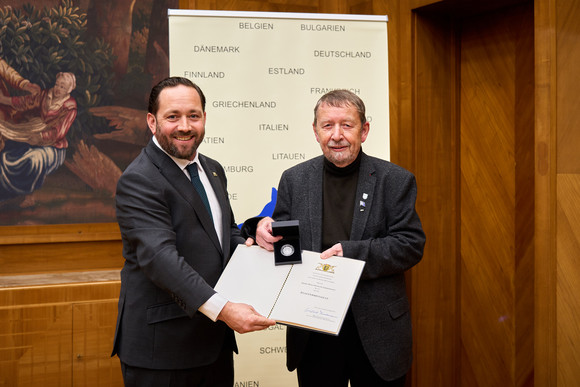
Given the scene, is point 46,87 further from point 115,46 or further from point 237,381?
point 237,381

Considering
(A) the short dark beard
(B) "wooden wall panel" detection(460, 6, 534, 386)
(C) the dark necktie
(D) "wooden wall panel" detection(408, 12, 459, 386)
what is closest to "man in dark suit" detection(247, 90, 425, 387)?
A: (C) the dark necktie

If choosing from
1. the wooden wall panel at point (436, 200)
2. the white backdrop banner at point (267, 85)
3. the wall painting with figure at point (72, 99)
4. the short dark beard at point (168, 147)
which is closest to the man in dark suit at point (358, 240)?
the short dark beard at point (168, 147)

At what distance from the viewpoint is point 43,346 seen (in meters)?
3.21

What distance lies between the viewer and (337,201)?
2.12 meters

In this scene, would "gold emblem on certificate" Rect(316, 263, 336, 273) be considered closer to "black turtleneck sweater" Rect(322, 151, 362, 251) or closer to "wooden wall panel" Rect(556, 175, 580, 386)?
"black turtleneck sweater" Rect(322, 151, 362, 251)

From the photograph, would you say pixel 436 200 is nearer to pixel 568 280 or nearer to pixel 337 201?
pixel 568 280

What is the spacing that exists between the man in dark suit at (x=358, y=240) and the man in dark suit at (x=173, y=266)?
270 millimetres

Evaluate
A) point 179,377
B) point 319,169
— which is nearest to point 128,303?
point 179,377

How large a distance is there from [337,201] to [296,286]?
0.46 m

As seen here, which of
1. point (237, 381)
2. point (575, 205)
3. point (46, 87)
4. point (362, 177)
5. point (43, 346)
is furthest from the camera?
point (46, 87)

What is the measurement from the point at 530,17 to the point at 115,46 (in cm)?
289

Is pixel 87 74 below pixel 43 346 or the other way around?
the other way around

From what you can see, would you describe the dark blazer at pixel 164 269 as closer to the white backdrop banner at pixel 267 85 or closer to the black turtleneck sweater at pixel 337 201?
the black turtleneck sweater at pixel 337 201

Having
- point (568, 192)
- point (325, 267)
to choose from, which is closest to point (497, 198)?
point (568, 192)
